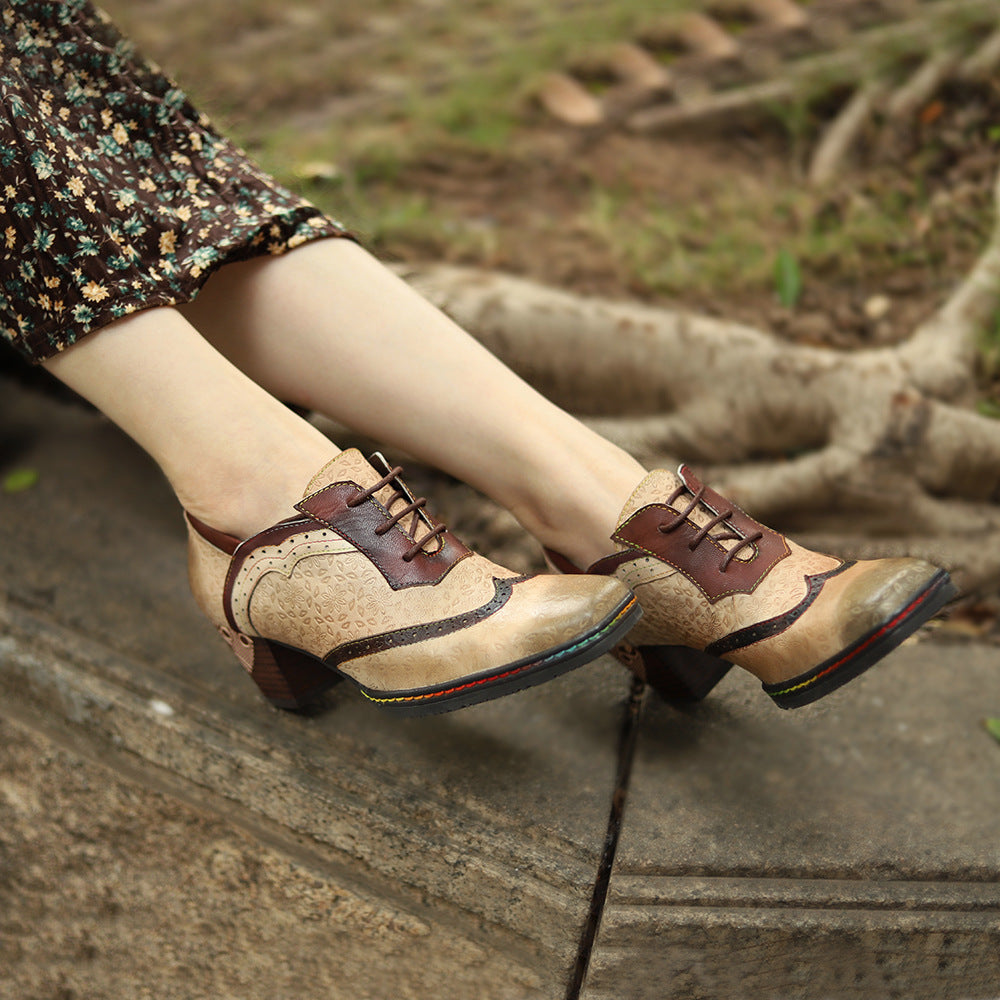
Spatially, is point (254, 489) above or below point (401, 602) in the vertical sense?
above

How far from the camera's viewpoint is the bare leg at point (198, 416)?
3.61 feet

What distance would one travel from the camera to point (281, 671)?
4.00ft

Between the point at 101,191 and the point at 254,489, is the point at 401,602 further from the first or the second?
the point at 101,191

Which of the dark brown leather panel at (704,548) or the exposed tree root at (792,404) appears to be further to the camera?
the exposed tree root at (792,404)

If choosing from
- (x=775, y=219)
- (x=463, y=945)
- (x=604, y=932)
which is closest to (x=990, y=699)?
(x=604, y=932)

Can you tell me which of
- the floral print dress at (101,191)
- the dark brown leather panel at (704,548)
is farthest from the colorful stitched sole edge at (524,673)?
the floral print dress at (101,191)

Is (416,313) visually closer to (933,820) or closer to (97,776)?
(97,776)

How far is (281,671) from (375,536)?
28 centimetres

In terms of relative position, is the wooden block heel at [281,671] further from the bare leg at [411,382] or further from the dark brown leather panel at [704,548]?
the dark brown leather panel at [704,548]

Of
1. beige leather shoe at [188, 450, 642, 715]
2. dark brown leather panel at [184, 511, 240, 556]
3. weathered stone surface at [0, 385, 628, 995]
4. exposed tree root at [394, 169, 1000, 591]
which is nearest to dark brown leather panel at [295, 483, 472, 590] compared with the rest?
beige leather shoe at [188, 450, 642, 715]

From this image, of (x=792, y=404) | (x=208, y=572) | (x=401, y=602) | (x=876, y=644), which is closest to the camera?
(x=876, y=644)

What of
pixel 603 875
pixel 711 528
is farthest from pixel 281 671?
pixel 711 528

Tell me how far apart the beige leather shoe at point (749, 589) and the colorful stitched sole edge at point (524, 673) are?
0.10m

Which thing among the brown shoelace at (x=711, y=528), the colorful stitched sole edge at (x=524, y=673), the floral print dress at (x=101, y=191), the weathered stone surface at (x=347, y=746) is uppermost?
the floral print dress at (x=101, y=191)
